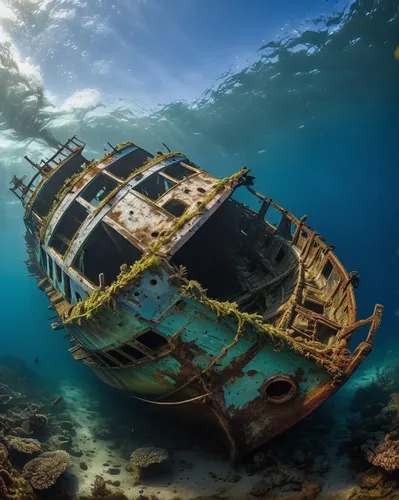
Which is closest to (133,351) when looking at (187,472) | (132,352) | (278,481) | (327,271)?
(132,352)

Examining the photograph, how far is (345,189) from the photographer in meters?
96.0

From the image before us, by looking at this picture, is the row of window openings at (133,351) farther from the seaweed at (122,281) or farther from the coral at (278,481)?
the coral at (278,481)

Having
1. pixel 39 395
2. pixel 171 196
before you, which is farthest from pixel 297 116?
pixel 39 395

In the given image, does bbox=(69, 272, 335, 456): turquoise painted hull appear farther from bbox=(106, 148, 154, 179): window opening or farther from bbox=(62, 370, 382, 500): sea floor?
bbox=(106, 148, 154, 179): window opening

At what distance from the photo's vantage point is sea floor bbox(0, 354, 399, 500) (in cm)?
553

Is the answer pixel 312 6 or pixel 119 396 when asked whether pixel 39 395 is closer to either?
pixel 119 396

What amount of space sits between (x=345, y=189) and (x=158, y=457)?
340 ft

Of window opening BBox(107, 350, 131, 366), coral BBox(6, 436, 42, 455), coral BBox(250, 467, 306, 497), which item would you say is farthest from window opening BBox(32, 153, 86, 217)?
coral BBox(250, 467, 306, 497)

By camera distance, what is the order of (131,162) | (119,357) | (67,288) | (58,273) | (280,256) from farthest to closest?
(131,162)
(280,256)
(58,273)
(67,288)
(119,357)

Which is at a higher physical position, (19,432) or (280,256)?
(280,256)

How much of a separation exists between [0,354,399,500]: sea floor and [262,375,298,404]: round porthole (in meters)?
1.51

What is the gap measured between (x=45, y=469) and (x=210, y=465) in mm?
3549

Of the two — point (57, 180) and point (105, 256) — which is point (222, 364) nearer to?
point (105, 256)

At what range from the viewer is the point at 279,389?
19.4 feet
